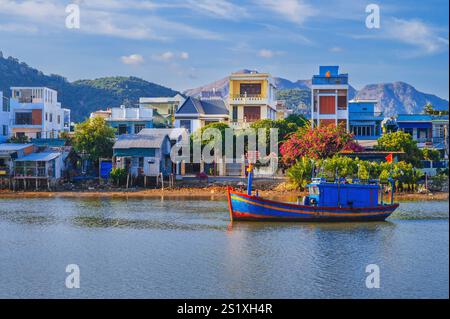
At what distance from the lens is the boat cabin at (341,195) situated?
115 feet

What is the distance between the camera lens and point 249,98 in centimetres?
6444

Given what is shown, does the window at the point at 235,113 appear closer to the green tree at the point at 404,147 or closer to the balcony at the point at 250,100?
the balcony at the point at 250,100

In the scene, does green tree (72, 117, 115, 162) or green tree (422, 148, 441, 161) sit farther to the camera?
green tree (72, 117, 115, 162)

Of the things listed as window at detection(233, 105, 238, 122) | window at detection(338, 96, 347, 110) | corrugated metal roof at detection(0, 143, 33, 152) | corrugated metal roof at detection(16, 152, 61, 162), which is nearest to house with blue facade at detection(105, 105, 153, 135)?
window at detection(233, 105, 238, 122)

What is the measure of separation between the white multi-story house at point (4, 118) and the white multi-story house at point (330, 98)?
1111 inches

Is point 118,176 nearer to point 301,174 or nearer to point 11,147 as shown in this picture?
point 11,147

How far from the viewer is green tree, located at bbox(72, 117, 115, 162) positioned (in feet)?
184

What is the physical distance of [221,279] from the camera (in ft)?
72.0

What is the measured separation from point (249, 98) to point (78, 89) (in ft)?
191

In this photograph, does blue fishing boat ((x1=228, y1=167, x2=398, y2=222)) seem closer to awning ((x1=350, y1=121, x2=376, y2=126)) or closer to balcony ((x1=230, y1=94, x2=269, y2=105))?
awning ((x1=350, y1=121, x2=376, y2=126))

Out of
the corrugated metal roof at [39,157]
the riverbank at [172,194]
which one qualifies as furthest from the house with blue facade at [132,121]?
the riverbank at [172,194]

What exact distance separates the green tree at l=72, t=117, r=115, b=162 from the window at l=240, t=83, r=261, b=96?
15152mm
